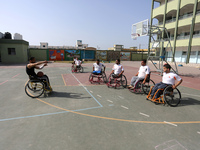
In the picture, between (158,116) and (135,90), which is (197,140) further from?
(135,90)

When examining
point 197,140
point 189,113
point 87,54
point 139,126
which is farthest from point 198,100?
point 87,54

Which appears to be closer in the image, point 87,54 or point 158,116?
point 158,116

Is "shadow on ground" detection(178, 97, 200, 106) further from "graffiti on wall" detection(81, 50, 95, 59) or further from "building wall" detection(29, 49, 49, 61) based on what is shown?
"building wall" detection(29, 49, 49, 61)

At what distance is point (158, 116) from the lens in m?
4.09

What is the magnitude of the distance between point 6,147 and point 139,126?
3205 millimetres

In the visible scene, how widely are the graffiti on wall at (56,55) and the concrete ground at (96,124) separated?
27.5m

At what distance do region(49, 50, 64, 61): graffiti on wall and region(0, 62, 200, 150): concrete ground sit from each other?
27.5 meters

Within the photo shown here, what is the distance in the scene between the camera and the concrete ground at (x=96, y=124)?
2.79 metres

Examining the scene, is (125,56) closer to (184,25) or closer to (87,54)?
(87,54)

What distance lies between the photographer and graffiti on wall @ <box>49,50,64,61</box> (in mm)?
31323

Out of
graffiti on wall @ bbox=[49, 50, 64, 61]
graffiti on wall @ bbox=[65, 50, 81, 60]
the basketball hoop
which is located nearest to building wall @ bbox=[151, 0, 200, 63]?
the basketball hoop

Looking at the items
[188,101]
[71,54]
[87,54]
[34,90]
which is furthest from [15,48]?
[188,101]

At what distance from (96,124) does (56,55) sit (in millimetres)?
30750

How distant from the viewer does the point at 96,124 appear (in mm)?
3574
